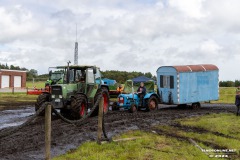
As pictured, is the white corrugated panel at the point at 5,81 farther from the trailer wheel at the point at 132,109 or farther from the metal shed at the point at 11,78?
the trailer wheel at the point at 132,109

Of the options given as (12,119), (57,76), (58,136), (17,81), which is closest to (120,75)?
(17,81)

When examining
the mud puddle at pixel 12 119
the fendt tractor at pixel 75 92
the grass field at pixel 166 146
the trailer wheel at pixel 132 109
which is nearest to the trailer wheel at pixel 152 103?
the trailer wheel at pixel 132 109

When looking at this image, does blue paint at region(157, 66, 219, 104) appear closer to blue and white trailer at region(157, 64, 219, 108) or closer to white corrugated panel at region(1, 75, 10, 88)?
blue and white trailer at region(157, 64, 219, 108)

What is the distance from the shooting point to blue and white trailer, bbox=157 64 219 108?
20125 mm

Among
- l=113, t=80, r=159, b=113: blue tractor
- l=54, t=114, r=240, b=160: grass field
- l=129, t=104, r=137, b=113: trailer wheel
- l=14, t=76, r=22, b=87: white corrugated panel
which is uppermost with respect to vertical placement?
l=14, t=76, r=22, b=87: white corrugated panel

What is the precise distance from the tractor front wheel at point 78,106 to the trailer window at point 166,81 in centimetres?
730

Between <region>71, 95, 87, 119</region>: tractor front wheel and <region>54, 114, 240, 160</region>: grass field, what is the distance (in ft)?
11.2

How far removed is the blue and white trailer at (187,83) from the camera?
20.1m

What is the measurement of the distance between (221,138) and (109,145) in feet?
12.4

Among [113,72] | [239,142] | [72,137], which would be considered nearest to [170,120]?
[239,142]

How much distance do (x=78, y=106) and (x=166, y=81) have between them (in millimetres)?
8259

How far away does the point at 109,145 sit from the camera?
913 cm

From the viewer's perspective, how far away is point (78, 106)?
14.0 m

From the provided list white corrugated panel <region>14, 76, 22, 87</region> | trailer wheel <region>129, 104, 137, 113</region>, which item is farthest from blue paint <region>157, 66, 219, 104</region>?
white corrugated panel <region>14, 76, 22, 87</region>
